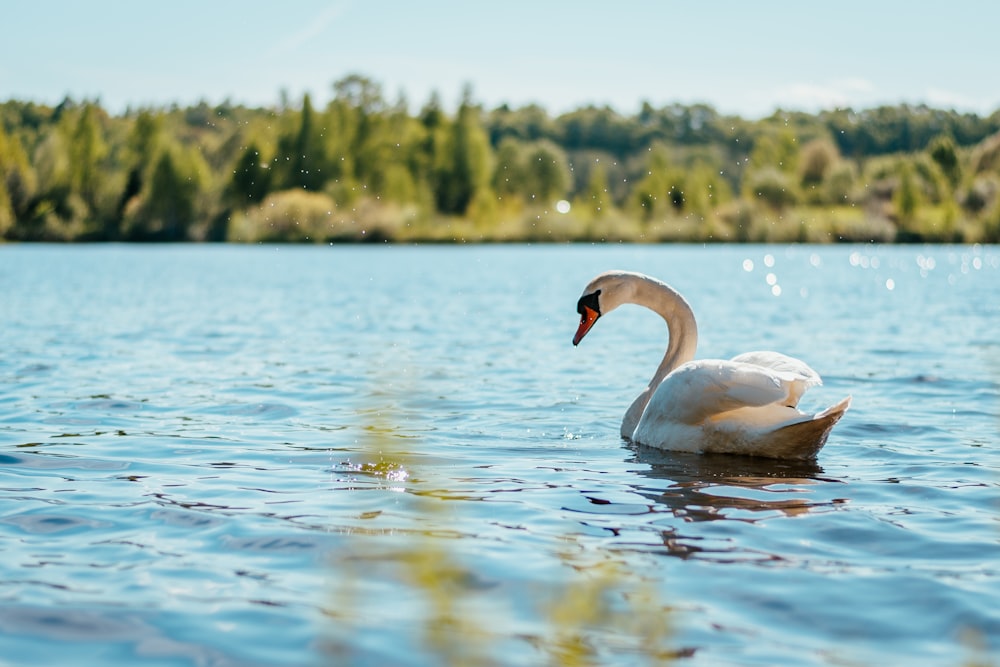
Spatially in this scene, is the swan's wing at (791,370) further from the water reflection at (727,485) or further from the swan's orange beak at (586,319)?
the swan's orange beak at (586,319)

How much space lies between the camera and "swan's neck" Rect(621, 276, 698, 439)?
8.98 metres

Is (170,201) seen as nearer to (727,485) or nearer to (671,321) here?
(671,321)

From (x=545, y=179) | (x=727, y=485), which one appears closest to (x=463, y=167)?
(x=545, y=179)

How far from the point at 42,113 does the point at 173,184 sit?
191 ft

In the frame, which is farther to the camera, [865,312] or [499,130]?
[499,130]

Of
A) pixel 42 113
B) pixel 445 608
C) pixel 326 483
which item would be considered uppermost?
pixel 42 113

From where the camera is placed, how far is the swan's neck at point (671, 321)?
898cm

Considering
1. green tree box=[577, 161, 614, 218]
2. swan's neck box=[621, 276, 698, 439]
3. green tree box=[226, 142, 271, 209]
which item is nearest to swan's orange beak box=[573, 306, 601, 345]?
swan's neck box=[621, 276, 698, 439]

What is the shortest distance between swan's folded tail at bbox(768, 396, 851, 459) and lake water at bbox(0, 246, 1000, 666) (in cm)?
16

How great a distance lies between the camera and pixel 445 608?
2.51 m

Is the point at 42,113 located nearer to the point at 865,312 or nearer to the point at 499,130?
the point at 499,130

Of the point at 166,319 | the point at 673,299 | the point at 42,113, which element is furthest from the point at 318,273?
the point at 42,113

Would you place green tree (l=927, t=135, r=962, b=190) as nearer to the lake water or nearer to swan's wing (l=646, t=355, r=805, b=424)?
the lake water

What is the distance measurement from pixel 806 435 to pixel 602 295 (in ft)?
6.81
